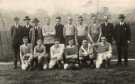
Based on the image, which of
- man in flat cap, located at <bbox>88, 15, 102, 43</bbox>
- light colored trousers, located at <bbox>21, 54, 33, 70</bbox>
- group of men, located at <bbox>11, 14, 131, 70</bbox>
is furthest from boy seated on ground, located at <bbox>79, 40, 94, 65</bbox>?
light colored trousers, located at <bbox>21, 54, 33, 70</bbox>

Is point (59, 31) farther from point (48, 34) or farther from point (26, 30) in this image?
point (26, 30)

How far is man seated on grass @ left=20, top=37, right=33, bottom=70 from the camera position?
→ 29.1 feet

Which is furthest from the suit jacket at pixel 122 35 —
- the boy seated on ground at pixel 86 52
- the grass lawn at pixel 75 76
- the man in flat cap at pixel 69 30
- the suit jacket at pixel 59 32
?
the suit jacket at pixel 59 32

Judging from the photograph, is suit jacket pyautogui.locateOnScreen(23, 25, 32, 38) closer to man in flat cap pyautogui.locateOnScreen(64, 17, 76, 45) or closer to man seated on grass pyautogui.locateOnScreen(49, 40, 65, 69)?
man seated on grass pyautogui.locateOnScreen(49, 40, 65, 69)

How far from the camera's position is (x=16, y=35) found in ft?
29.4

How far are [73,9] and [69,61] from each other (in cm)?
115

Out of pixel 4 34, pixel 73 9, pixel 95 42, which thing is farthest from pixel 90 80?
pixel 4 34

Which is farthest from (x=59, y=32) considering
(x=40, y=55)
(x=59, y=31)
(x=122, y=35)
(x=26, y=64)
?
(x=122, y=35)

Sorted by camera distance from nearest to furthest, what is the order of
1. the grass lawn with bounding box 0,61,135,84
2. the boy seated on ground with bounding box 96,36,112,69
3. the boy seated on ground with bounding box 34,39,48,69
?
1. the grass lawn with bounding box 0,61,135,84
2. the boy seated on ground with bounding box 96,36,112,69
3. the boy seated on ground with bounding box 34,39,48,69

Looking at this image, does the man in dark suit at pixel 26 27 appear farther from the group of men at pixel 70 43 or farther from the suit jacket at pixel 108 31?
the suit jacket at pixel 108 31

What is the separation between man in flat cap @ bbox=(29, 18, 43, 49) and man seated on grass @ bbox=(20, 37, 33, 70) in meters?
0.12

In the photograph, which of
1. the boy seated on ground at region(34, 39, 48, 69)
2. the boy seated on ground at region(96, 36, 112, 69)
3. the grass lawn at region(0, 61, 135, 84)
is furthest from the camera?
the boy seated on ground at region(34, 39, 48, 69)

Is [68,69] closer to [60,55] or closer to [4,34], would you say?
[60,55]

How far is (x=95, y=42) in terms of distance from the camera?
8.81 m
